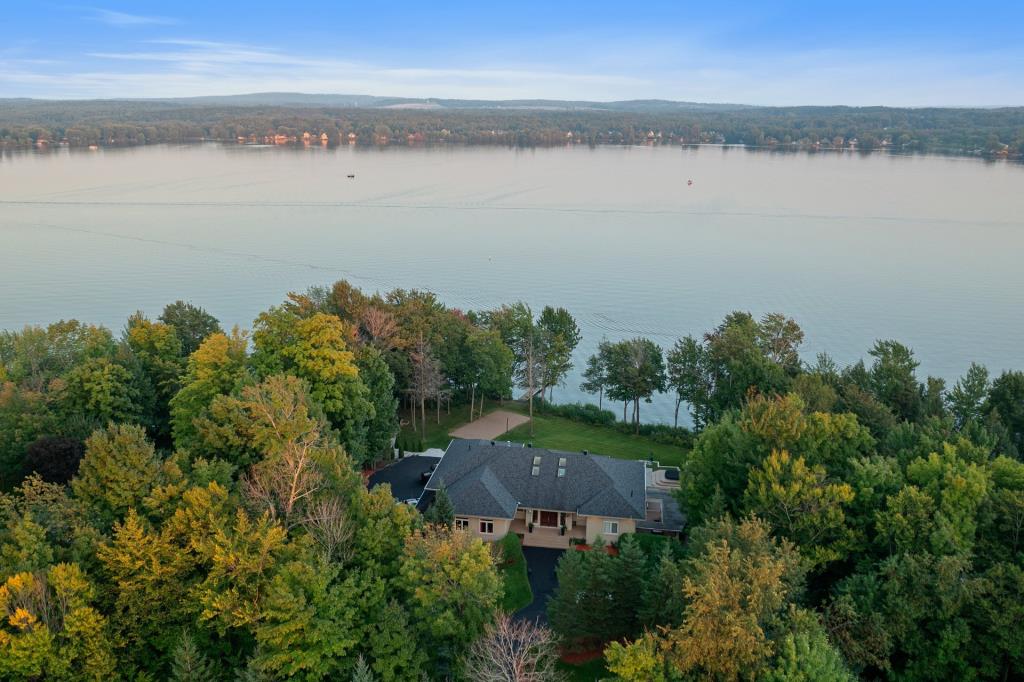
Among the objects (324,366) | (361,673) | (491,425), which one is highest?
(324,366)

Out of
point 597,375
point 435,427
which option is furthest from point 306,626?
point 597,375

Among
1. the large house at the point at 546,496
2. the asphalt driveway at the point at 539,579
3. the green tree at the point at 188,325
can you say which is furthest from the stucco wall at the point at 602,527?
the green tree at the point at 188,325

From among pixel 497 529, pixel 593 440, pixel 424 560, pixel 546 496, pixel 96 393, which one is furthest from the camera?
pixel 593 440

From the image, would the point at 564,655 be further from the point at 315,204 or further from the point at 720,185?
the point at 720,185

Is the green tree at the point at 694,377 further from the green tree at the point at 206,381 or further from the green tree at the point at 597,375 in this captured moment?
the green tree at the point at 206,381

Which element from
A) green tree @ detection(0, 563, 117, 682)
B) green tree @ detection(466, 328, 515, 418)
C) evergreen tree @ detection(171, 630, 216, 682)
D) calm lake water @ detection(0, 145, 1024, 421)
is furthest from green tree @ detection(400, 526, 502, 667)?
calm lake water @ detection(0, 145, 1024, 421)

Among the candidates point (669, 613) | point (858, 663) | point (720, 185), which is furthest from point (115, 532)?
point (720, 185)

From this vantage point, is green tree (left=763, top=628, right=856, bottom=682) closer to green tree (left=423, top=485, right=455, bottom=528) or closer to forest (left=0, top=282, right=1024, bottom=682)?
→ forest (left=0, top=282, right=1024, bottom=682)

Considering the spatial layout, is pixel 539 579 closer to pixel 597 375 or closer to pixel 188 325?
pixel 597 375
